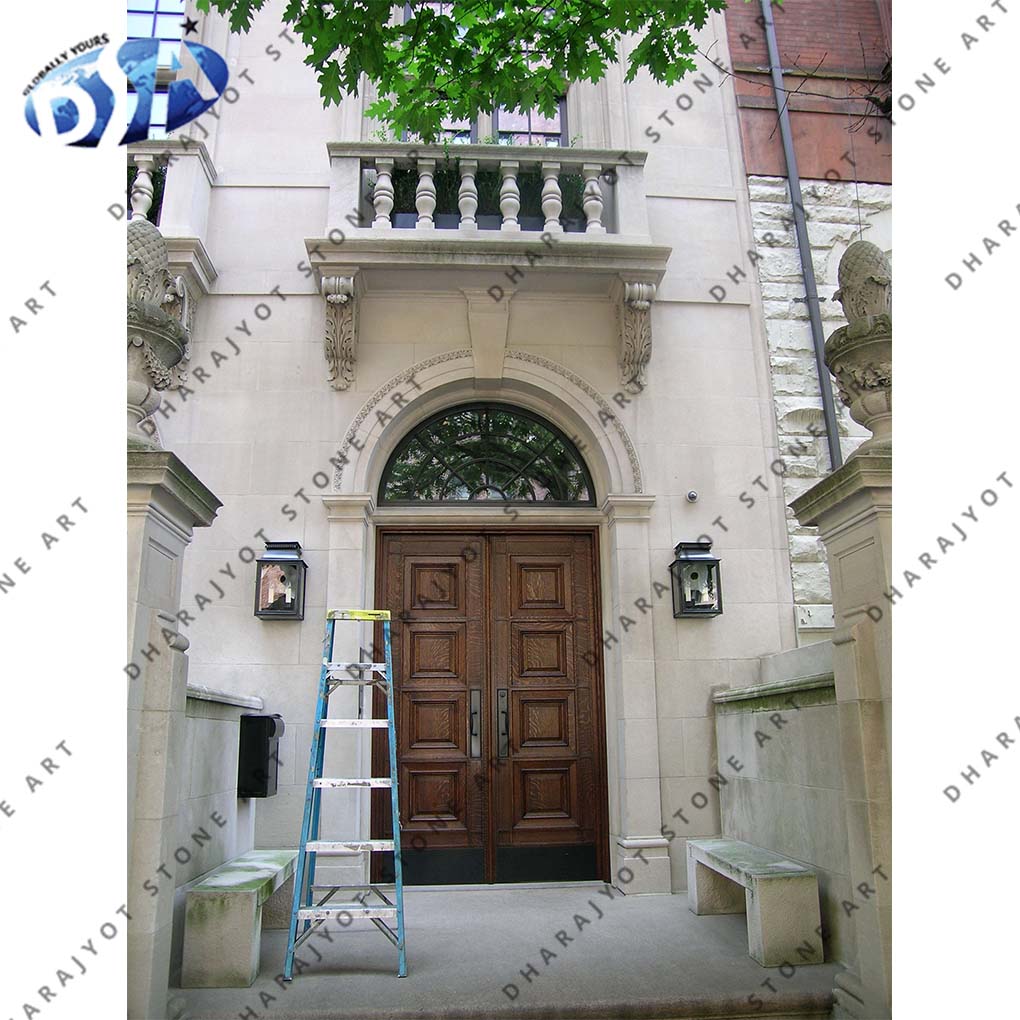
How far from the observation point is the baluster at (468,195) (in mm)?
6707

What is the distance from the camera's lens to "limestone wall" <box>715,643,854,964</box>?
4.13 m

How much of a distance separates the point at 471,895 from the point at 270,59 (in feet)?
25.0

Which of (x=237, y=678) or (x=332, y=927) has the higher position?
(x=237, y=678)

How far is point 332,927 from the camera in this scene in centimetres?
495

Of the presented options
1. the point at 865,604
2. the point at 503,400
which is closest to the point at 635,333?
the point at 503,400

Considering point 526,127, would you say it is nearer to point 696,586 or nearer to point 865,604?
point 696,586

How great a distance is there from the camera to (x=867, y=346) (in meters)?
3.64

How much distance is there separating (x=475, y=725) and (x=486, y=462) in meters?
2.27

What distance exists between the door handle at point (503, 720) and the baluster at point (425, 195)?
3.90 metres

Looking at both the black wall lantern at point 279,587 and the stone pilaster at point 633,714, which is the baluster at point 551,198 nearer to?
the stone pilaster at point 633,714

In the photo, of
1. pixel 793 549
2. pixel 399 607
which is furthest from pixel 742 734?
pixel 399 607

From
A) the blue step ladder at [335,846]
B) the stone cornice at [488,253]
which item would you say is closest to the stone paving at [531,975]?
the blue step ladder at [335,846]

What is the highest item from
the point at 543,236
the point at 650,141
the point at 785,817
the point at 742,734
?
the point at 650,141

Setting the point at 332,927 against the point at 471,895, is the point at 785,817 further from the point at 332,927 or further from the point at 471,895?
the point at 332,927
